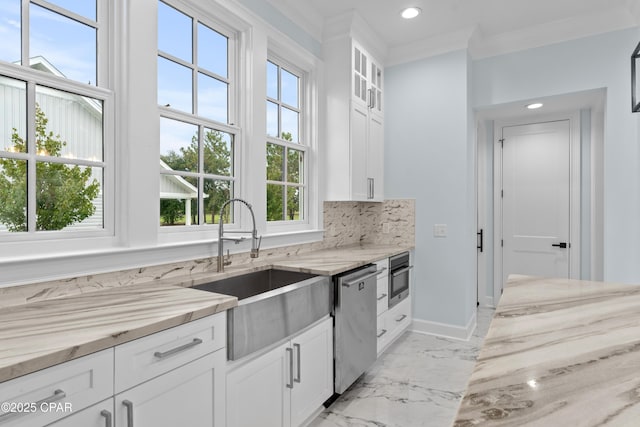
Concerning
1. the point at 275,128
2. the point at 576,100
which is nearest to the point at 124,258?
the point at 275,128

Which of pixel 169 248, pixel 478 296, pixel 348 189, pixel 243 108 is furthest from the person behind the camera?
pixel 478 296

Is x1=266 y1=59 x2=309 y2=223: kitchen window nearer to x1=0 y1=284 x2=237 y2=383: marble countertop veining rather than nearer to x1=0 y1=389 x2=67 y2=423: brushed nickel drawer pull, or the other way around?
x1=0 y1=284 x2=237 y2=383: marble countertop veining

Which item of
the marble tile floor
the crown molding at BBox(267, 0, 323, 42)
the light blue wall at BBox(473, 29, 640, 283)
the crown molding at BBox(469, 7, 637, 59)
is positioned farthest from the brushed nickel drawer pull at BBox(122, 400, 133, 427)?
the crown molding at BBox(469, 7, 637, 59)

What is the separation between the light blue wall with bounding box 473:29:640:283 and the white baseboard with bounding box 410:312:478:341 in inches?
50.2

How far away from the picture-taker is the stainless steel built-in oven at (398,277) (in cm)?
300

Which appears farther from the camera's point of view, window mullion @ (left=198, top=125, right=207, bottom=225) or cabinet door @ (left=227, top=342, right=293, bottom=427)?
window mullion @ (left=198, top=125, right=207, bottom=225)

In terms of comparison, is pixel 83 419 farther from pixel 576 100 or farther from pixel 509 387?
pixel 576 100

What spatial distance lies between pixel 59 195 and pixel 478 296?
4.48 meters

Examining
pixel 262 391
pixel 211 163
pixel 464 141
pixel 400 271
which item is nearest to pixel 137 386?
pixel 262 391

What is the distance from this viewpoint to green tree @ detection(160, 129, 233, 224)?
2.08m

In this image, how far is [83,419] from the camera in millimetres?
964

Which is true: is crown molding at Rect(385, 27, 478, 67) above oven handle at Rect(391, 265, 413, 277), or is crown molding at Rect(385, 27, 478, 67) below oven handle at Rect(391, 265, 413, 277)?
above

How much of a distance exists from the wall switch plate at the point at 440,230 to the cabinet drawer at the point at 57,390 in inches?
119

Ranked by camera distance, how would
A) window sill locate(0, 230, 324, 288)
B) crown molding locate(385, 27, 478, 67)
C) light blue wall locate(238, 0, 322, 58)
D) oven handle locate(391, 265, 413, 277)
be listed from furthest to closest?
crown molding locate(385, 27, 478, 67), oven handle locate(391, 265, 413, 277), light blue wall locate(238, 0, 322, 58), window sill locate(0, 230, 324, 288)
